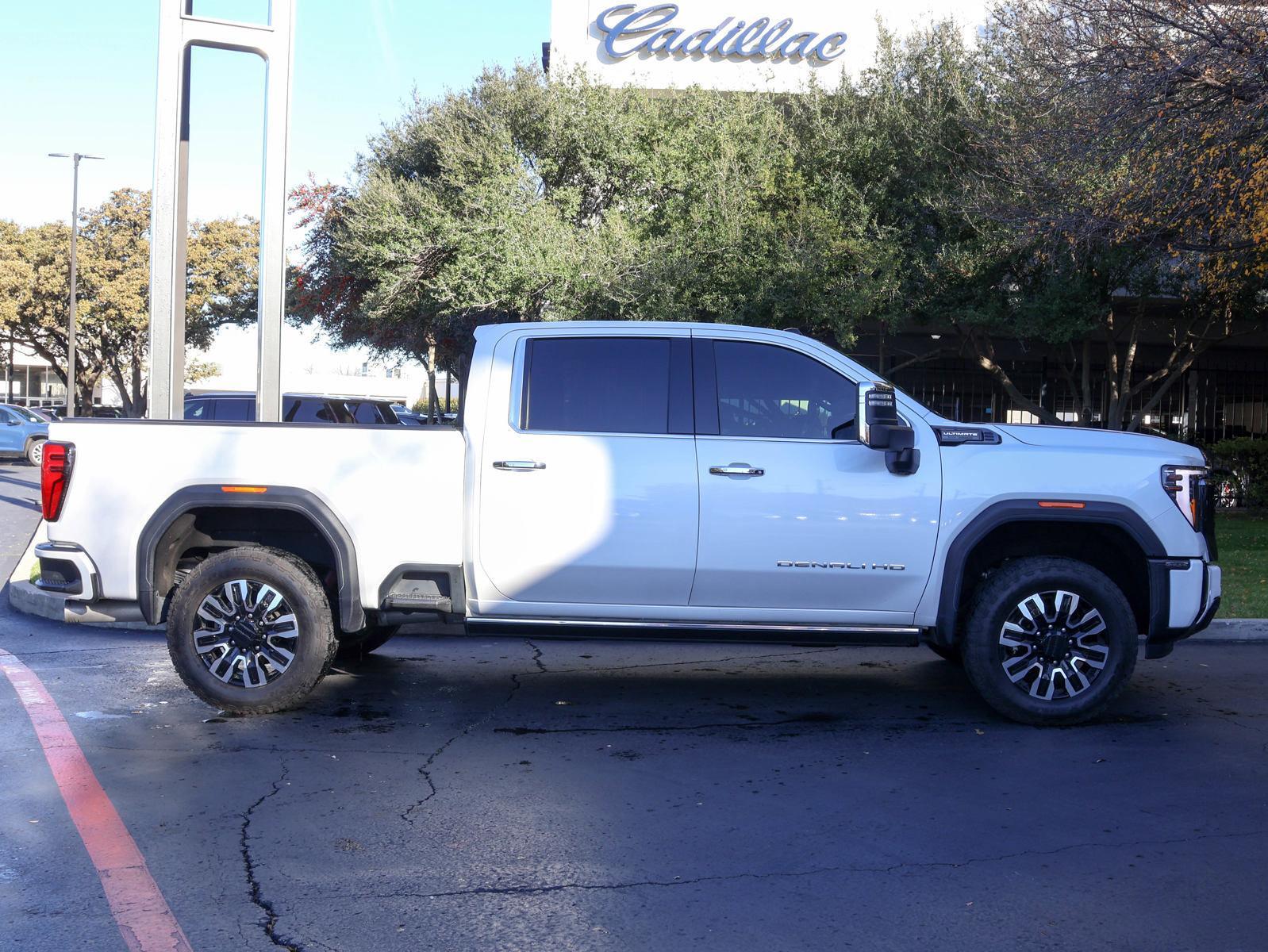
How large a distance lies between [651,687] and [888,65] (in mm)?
14644

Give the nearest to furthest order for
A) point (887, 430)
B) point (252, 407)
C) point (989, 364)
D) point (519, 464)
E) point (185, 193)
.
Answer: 1. point (887, 430)
2. point (519, 464)
3. point (185, 193)
4. point (252, 407)
5. point (989, 364)

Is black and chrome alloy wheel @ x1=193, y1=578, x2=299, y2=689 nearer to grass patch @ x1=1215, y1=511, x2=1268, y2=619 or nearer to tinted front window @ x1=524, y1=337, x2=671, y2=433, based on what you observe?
tinted front window @ x1=524, y1=337, x2=671, y2=433

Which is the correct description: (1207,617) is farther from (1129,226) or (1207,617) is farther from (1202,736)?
(1129,226)

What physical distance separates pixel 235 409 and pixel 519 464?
12523mm

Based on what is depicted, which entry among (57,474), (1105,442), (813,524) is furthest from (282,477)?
(1105,442)

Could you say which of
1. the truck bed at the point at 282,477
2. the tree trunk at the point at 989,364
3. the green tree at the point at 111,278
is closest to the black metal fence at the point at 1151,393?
the tree trunk at the point at 989,364

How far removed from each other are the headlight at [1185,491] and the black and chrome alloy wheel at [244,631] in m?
4.61

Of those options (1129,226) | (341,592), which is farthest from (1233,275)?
(341,592)

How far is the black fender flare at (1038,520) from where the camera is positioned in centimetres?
627

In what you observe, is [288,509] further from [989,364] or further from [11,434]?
[11,434]

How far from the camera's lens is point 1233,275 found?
1514 centimetres

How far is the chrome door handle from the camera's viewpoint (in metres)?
6.27

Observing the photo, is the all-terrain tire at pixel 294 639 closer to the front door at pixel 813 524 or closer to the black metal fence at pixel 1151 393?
the front door at pixel 813 524

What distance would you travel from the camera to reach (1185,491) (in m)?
6.34
